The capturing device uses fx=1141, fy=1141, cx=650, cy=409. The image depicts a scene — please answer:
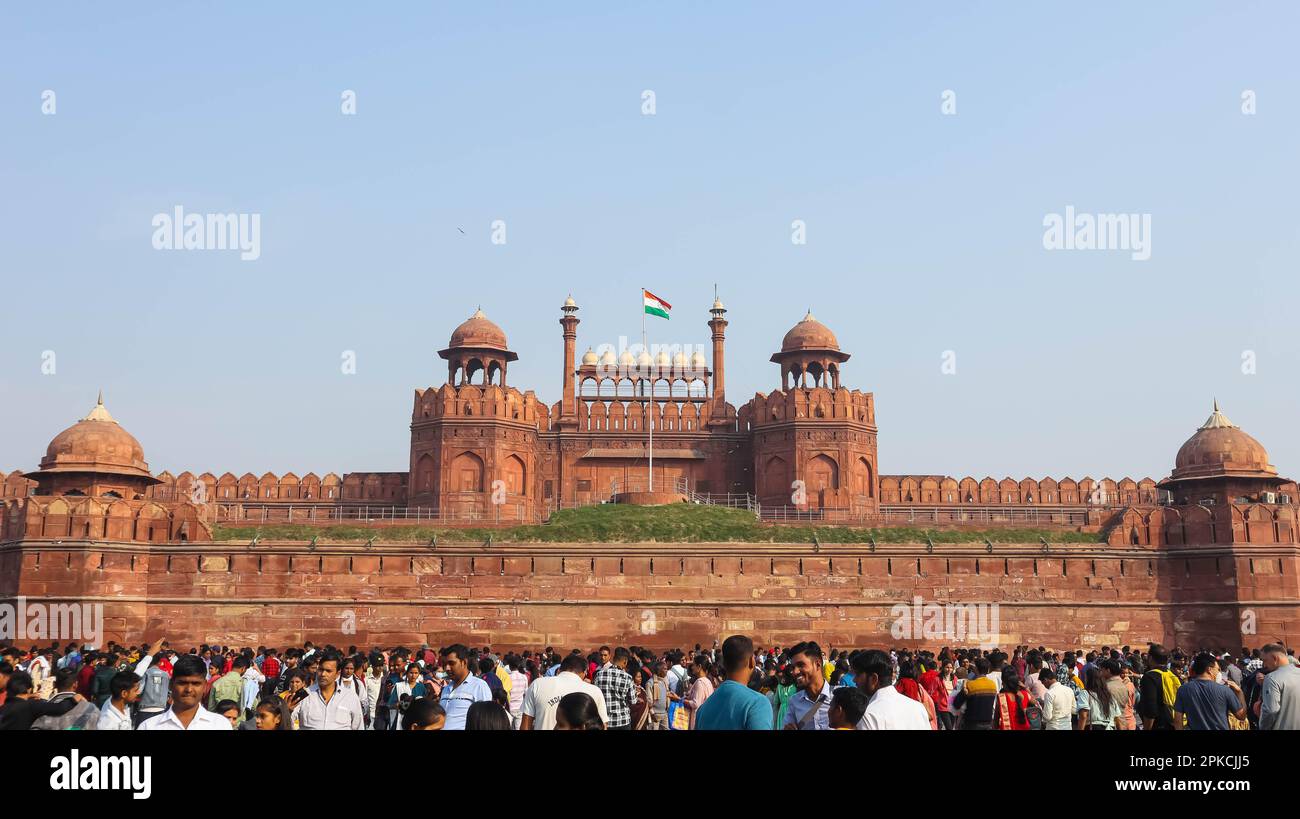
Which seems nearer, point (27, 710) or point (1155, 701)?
point (27, 710)

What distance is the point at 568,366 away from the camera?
43344mm

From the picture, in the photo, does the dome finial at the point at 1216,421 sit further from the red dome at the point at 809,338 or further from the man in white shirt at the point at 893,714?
the man in white shirt at the point at 893,714

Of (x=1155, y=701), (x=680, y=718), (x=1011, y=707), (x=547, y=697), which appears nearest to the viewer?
(x=547, y=697)

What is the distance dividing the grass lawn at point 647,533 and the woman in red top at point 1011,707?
21.6 metres

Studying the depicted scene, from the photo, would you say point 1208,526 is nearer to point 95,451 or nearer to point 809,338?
point 809,338

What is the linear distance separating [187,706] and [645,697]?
4.94 meters

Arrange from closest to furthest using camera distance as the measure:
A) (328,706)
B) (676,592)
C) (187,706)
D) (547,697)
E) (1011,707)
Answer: (187,706)
(547,697)
(328,706)
(1011,707)
(676,592)

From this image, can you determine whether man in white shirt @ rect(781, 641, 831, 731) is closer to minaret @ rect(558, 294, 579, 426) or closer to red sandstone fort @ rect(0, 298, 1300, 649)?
red sandstone fort @ rect(0, 298, 1300, 649)

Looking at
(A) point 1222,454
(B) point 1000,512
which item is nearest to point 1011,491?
(B) point 1000,512

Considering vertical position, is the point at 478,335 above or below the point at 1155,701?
above

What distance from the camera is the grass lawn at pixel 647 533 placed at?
30.8 meters

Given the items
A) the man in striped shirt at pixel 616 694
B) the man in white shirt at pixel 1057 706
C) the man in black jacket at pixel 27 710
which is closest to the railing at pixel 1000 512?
the man in white shirt at pixel 1057 706

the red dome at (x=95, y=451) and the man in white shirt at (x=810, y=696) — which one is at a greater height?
the red dome at (x=95, y=451)
